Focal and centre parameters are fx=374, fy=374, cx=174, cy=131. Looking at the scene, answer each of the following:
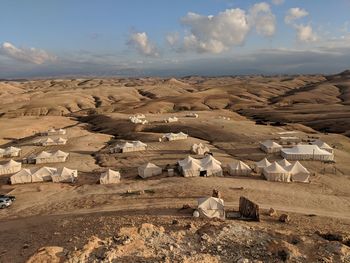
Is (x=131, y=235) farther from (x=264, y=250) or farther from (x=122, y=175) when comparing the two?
(x=122, y=175)

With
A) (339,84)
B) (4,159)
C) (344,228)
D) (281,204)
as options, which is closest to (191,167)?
(281,204)

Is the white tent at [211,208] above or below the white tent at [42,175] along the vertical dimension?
above

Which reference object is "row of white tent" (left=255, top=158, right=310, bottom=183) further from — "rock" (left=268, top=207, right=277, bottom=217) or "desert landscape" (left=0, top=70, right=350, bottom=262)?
"rock" (left=268, top=207, right=277, bottom=217)

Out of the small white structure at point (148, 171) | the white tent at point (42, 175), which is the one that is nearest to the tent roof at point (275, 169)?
the small white structure at point (148, 171)

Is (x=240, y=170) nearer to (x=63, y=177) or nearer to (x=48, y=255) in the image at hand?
(x=63, y=177)

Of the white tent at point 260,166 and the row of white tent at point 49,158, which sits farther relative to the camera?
the row of white tent at point 49,158

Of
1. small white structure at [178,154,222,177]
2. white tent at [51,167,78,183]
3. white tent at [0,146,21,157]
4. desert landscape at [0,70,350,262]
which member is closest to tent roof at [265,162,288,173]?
desert landscape at [0,70,350,262]

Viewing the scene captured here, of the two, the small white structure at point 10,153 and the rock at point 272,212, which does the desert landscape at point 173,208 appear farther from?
the small white structure at point 10,153
